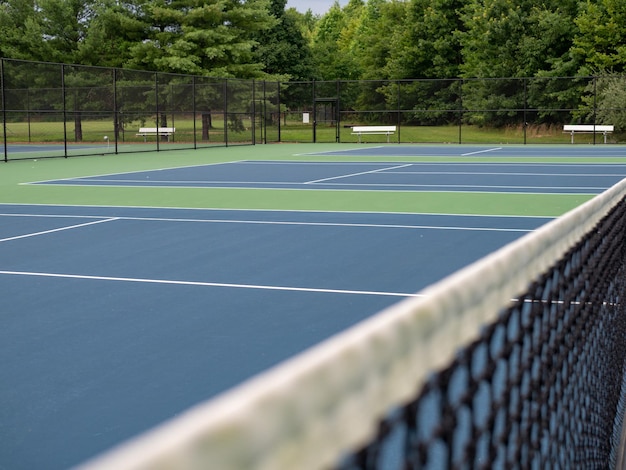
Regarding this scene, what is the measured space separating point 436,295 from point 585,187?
13.6 metres

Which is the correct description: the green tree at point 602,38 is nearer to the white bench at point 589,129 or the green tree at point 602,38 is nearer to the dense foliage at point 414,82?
the dense foliage at point 414,82

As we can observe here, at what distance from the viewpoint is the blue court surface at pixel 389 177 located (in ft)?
48.4

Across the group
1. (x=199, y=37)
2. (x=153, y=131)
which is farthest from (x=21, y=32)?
(x=153, y=131)

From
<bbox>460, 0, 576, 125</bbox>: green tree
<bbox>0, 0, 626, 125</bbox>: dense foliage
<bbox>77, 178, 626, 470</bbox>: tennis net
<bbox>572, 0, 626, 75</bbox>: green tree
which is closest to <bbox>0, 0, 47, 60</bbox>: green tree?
<bbox>0, 0, 626, 125</bbox>: dense foliage

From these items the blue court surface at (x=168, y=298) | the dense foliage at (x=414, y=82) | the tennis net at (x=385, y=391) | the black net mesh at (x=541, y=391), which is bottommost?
the blue court surface at (x=168, y=298)

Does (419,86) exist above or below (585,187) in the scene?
above

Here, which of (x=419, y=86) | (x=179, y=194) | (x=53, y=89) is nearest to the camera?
A: (x=179, y=194)

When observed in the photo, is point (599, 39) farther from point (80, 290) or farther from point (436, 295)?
point (436, 295)

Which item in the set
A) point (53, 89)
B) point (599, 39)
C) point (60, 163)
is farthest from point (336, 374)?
point (599, 39)

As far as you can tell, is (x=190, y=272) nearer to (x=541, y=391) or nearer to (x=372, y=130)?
(x=541, y=391)

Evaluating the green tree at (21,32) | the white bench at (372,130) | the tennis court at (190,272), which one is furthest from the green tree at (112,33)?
the tennis court at (190,272)

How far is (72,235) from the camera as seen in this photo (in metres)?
9.20

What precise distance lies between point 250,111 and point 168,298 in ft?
90.5

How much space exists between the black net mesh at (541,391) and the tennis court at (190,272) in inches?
46.6
